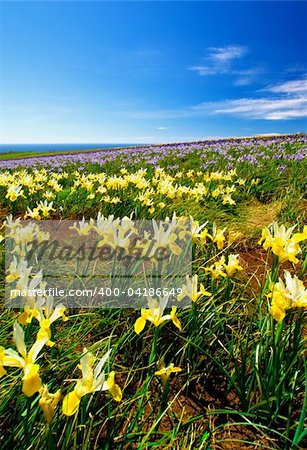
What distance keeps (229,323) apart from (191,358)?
0.42 meters

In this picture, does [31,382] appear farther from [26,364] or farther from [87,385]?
[87,385]

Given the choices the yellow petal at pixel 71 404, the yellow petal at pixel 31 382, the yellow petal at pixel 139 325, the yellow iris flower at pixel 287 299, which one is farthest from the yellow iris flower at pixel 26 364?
the yellow iris flower at pixel 287 299

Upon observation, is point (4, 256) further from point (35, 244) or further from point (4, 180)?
point (4, 180)

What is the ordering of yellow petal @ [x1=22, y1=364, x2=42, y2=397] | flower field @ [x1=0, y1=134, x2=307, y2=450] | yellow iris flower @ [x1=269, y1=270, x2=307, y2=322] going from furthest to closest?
yellow iris flower @ [x1=269, y1=270, x2=307, y2=322] → flower field @ [x1=0, y1=134, x2=307, y2=450] → yellow petal @ [x1=22, y1=364, x2=42, y2=397]

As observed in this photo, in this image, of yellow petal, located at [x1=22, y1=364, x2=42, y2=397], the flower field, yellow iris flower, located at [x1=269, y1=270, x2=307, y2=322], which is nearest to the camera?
yellow petal, located at [x1=22, y1=364, x2=42, y2=397]

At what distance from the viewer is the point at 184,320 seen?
2027 mm

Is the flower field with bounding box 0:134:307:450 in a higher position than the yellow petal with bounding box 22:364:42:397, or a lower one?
lower

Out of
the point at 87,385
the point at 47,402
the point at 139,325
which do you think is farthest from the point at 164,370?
the point at 47,402

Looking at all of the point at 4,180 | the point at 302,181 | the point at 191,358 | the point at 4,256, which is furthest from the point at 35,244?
the point at 302,181

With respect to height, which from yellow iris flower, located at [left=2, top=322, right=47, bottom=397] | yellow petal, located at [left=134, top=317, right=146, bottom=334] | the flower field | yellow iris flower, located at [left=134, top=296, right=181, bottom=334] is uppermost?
yellow iris flower, located at [left=2, top=322, right=47, bottom=397]

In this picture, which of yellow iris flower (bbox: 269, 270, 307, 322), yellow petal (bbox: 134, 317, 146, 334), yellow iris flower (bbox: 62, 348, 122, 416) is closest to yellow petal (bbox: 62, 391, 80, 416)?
yellow iris flower (bbox: 62, 348, 122, 416)

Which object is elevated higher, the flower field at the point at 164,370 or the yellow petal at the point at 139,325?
the yellow petal at the point at 139,325

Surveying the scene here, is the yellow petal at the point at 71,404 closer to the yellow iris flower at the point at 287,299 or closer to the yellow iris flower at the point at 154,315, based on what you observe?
the yellow iris flower at the point at 154,315

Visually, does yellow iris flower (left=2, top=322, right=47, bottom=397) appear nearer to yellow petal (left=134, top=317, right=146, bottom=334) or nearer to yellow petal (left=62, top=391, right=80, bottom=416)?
yellow petal (left=62, top=391, right=80, bottom=416)
